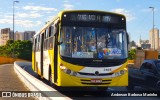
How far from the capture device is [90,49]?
14141 mm

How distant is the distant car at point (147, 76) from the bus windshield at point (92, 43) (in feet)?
4.83

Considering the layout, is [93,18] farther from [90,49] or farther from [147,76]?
[147,76]

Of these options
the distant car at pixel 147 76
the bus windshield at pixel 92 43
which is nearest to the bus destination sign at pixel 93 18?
the bus windshield at pixel 92 43

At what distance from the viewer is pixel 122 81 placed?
1440 centimetres

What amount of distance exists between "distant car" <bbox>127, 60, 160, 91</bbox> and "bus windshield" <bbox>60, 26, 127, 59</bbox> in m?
1.47

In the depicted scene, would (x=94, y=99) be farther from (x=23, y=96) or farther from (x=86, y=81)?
(x=23, y=96)

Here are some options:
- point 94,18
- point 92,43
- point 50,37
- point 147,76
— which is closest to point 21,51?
point 50,37

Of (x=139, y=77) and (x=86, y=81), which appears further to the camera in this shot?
(x=139, y=77)

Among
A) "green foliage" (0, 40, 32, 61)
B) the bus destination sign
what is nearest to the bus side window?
the bus destination sign

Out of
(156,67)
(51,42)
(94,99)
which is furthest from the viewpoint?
(51,42)

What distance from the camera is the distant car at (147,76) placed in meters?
14.6

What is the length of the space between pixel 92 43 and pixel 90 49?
0.24 metres

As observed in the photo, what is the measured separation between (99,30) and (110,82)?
2042 millimetres

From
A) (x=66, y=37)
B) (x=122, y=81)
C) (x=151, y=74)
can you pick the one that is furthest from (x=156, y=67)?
(x=66, y=37)
